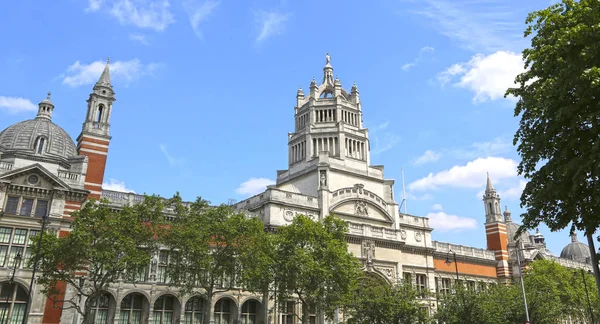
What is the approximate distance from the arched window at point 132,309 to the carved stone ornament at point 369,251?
2552cm

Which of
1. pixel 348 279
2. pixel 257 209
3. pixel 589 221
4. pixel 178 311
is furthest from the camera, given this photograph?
pixel 257 209

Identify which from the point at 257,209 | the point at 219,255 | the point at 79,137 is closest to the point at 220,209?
the point at 219,255

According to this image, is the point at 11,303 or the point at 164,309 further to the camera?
the point at 164,309

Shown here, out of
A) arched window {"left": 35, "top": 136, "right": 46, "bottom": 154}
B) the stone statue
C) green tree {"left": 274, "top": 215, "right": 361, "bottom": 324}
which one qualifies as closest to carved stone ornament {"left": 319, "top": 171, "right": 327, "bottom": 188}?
the stone statue

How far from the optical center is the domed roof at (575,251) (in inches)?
4700

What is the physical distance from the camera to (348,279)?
42.2 metres

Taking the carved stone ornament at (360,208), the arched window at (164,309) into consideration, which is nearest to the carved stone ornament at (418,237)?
the carved stone ornament at (360,208)

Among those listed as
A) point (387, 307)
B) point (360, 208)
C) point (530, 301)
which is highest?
point (360, 208)

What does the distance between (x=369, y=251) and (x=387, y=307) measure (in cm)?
1576

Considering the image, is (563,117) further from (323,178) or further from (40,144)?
(40,144)

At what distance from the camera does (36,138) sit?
48.5 metres

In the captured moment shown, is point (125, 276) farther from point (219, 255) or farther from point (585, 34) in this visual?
point (585, 34)

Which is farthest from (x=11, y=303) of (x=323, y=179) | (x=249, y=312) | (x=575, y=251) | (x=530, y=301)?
(x=575, y=251)

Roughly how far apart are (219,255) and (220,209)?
3863 millimetres
